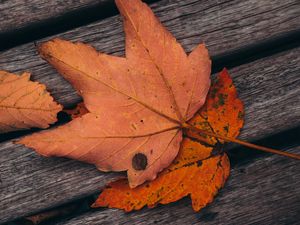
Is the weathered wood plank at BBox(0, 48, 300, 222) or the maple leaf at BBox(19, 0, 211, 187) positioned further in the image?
the weathered wood plank at BBox(0, 48, 300, 222)

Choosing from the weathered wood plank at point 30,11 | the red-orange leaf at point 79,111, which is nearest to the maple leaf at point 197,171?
the red-orange leaf at point 79,111

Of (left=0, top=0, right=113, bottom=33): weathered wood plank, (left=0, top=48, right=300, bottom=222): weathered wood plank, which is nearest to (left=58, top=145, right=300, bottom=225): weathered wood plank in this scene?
(left=0, top=48, right=300, bottom=222): weathered wood plank

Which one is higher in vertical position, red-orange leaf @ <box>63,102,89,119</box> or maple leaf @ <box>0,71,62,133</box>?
maple leaf @ <box>0,71,62,133</box>

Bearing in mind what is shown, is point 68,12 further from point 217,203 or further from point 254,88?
point 217,203

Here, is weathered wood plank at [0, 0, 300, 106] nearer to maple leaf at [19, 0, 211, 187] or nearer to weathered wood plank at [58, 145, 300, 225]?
maple leaf at [19, 0, 211, 187]

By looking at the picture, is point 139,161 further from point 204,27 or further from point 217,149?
point 204,27

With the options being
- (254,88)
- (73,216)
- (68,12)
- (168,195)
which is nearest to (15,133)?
(73,216)
